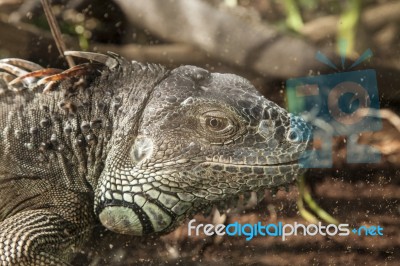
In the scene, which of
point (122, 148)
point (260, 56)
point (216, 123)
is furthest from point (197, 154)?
point (260, 56)

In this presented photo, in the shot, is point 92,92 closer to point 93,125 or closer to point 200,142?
point 93,125

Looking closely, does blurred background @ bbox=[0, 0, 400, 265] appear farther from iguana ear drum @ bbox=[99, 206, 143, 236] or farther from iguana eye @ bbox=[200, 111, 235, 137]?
iguana eye @ bbox=[200, 111, 235, 137]

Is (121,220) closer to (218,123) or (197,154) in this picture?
(197,154)

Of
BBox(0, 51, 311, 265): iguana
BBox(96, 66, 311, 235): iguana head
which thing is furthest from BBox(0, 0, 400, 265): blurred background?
BBox(96, 66, 311, 235): iguana head

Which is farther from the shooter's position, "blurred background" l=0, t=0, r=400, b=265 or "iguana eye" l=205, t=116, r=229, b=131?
"blurred background" l=0, t=0, r=400, b=265

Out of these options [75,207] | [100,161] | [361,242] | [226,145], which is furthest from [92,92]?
[361,242]
